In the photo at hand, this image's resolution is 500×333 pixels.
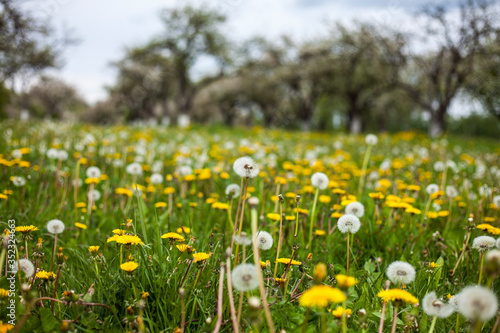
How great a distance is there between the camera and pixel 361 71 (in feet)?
84.0

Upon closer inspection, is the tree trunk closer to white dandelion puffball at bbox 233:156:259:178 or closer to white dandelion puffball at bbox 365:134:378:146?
white dandelion puffball at bbox 365:134:378:146

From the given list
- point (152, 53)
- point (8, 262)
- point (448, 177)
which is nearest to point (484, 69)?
point (448, 177)

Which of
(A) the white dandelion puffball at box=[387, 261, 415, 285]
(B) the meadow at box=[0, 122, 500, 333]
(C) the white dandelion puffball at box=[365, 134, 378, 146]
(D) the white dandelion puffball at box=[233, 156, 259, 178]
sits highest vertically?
(C) the white dandelion puffball at box=[365, 134, 378, 146]

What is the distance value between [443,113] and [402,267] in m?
19.5

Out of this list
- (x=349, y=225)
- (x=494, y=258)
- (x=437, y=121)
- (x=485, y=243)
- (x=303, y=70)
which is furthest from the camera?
(x=303, y=70)

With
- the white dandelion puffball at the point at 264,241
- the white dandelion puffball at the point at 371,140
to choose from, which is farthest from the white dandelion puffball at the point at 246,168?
the white dandelion puffball at the point at 371,140

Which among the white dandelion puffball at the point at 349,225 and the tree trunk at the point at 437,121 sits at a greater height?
the tree trunk at the point at 437,121

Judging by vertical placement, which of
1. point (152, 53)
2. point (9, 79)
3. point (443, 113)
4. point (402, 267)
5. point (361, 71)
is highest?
point (152, 53)

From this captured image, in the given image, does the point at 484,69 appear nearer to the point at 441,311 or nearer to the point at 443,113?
the point at 443,113

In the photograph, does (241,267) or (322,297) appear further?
(241,267)

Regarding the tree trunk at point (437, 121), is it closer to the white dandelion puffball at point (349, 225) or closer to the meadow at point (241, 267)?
the meadow at point (241, 267)

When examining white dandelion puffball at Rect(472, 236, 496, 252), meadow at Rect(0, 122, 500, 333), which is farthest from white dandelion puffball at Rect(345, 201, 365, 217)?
white dandelion puffball at Rect(472, 236, 496, 252)

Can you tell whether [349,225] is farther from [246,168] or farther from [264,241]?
[246,168]

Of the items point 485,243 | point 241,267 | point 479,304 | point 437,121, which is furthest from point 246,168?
point 437,121
